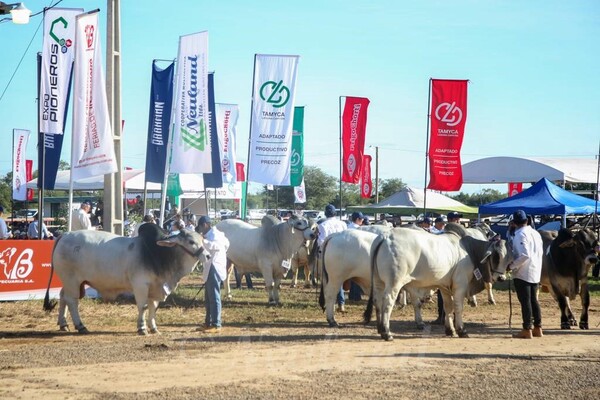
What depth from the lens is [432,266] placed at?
43.4 ft

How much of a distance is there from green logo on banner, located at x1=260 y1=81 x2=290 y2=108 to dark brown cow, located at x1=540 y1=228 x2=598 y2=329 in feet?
30.0

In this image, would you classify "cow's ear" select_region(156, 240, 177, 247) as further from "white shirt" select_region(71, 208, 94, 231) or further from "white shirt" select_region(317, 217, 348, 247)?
"white shirt" select_region(71, 208, 94, 231)

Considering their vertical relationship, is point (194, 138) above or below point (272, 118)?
below

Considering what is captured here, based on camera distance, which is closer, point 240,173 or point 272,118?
point 272,118

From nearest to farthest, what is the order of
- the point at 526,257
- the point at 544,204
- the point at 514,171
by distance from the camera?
the point at 526,257 → the point at 544,204 → the point at 514,171

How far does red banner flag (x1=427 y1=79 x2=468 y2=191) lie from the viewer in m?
21.9

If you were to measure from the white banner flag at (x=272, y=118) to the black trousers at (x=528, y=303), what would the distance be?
32.7ft

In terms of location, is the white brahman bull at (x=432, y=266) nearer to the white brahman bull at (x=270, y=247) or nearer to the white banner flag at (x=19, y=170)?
the white brahman bull at (x=270, y=247)

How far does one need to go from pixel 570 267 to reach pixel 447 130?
7.96m

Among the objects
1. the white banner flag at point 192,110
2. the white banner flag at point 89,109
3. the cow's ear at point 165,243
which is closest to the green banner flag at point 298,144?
the white banner flag at point 192,110

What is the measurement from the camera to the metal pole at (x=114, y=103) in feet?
58.5

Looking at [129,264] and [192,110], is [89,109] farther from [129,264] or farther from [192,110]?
[129,264]

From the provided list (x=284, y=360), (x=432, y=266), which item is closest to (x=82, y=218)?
(x=432, y=266)

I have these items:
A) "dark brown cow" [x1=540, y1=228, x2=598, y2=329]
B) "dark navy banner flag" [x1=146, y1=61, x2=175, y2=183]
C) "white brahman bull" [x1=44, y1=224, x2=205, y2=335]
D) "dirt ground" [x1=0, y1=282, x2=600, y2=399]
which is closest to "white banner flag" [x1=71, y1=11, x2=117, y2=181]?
"dirt ground" [x1=0, y1=282, x2=600, y2=399]
